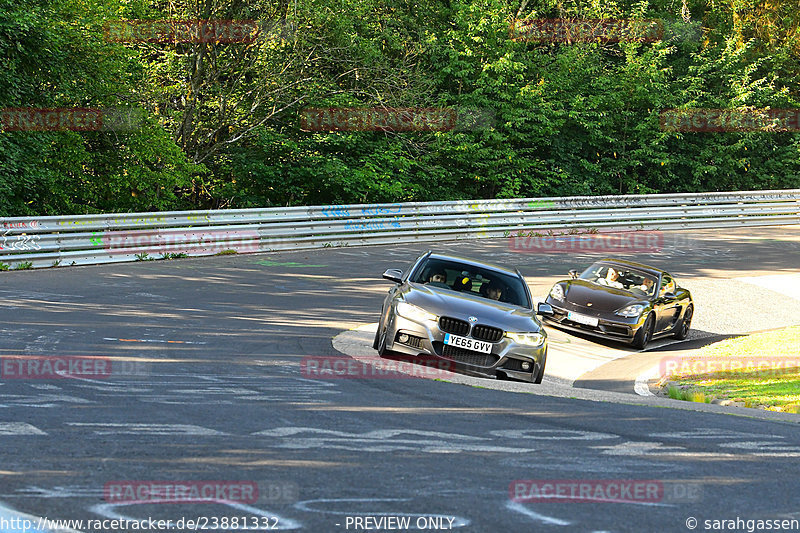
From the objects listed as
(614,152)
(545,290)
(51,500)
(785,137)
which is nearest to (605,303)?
(545,290)

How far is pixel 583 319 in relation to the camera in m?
17.0

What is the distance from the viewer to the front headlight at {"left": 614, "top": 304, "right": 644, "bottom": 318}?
1697 centimetres

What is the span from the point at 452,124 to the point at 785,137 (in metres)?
17.7

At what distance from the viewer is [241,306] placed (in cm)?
1622

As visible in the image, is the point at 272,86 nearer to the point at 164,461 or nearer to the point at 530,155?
the point at 530,155

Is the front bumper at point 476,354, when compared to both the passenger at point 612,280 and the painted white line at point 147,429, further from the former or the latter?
the passenger at point 612,280

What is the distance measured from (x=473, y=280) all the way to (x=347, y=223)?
13980mm

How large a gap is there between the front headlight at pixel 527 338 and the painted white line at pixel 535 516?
633cm

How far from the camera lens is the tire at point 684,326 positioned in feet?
60.0

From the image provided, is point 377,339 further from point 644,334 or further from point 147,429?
point 644,334
